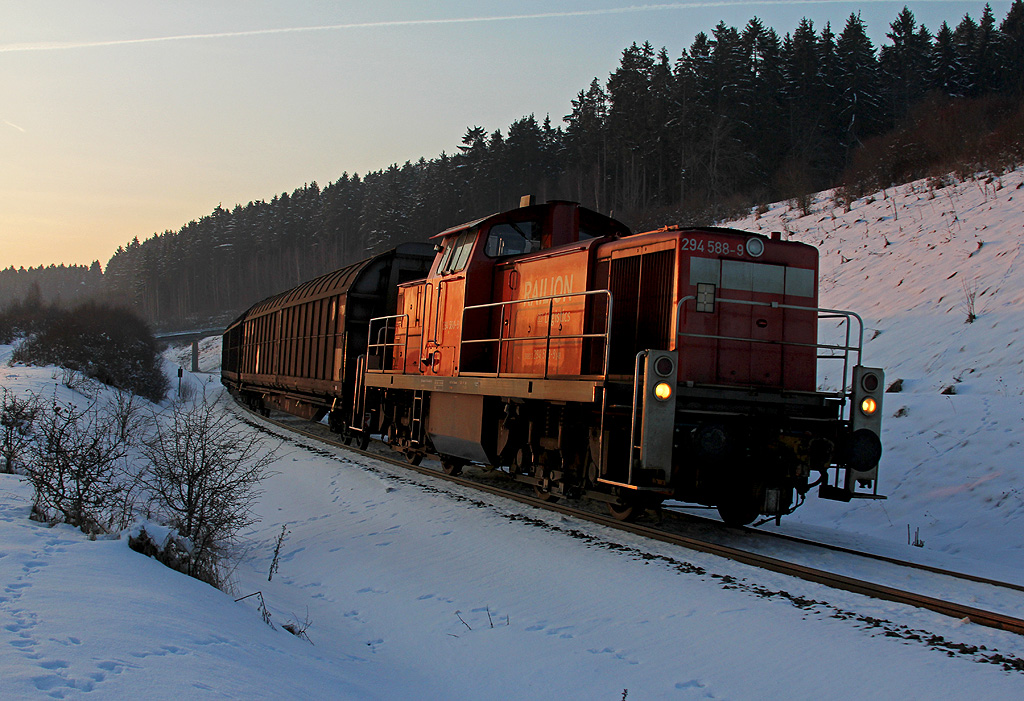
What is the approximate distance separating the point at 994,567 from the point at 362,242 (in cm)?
8108

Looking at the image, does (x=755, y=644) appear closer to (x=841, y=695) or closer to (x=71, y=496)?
(x=841, y=695)

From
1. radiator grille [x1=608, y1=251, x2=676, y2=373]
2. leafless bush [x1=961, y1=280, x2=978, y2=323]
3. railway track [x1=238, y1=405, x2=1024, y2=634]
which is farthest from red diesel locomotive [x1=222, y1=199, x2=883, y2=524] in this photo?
leafless bush [x1=961, y1=280, x2=978, y2=323]

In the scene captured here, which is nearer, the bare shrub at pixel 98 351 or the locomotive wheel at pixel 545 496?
the locomotive wheel at pixel 545 496

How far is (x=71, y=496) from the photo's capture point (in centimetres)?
687

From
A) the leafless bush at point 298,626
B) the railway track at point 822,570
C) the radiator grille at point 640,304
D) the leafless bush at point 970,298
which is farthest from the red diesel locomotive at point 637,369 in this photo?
the leafless bush at point 970,298

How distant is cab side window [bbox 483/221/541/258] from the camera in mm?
10094

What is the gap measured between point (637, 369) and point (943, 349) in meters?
9.83

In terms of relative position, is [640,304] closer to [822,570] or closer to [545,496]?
[545,496]

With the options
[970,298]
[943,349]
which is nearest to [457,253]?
[943,349]

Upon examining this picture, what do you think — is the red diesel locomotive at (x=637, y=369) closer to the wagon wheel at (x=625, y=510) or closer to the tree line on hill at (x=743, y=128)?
the wagon wheel at (x=625, y=510)

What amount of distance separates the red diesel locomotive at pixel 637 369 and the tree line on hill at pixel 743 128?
20.7m

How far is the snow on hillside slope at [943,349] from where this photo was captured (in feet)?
30.2

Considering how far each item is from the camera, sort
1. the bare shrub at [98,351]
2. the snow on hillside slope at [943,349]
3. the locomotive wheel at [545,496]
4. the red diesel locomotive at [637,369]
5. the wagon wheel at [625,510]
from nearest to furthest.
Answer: the red diesel locomotive at [637,369] < the wagon wheel at [625,510] < the locomotive wheel at [545,496] < the snow on hillside slope at [943,349] < the bare shrub at [98,351]

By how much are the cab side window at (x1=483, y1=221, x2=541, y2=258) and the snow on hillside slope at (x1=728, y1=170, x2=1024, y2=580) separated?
513 centimetres
